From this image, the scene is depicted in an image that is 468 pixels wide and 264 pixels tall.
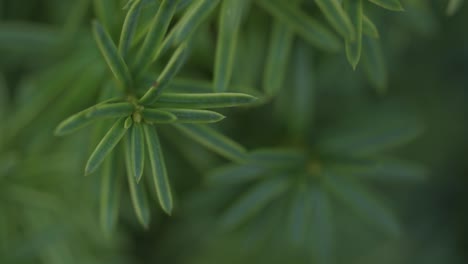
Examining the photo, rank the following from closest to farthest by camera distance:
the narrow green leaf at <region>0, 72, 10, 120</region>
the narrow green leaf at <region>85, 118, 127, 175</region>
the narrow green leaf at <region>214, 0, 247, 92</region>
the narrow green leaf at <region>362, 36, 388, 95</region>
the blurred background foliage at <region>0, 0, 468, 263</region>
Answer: the narrow green leaf at <region>85, 118, 127, 175</region>, the narrow green leaf at <region>214, 0, 247, 92</region>, the narrow green leaf at <region>362, 36, 388, 95</region>, the blurred background foliage at <region>0, 0, 468, 263</region>, the narrow green leaf at <region>0, 72, 10, 120</region>

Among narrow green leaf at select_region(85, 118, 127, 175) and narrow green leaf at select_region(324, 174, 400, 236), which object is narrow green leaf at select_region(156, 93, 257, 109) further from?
narrow green leaf at select_region(324, 174, 400, 236)

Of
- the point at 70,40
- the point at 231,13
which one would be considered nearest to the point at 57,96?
the point at 70,40

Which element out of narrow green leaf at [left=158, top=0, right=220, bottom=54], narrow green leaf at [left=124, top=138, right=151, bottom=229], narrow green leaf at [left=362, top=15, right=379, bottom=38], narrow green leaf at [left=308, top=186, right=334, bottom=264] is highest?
narrow green leaf at [left=158, top=0, right=220, bottom=54]

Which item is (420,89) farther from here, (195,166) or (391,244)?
(195,166)

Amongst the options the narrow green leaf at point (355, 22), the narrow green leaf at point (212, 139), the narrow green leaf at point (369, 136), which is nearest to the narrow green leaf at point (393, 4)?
the narrow green leaf at point (355, 22)

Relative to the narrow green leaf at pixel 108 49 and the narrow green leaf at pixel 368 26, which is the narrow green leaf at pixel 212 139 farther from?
the narrow green leaf at pixel 368 26

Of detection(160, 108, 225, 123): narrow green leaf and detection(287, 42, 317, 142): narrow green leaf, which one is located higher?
detection(160, 108, 225, 123): narrow green leaf

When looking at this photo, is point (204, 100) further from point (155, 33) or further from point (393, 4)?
point (393, 4)

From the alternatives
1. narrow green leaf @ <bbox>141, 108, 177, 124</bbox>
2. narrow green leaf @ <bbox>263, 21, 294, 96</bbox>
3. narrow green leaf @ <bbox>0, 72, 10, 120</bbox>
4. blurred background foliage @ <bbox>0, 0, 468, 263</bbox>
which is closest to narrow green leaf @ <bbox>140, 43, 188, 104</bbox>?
narrow green leaf @ <bbox>141, 108, 177, 124</bbox>
